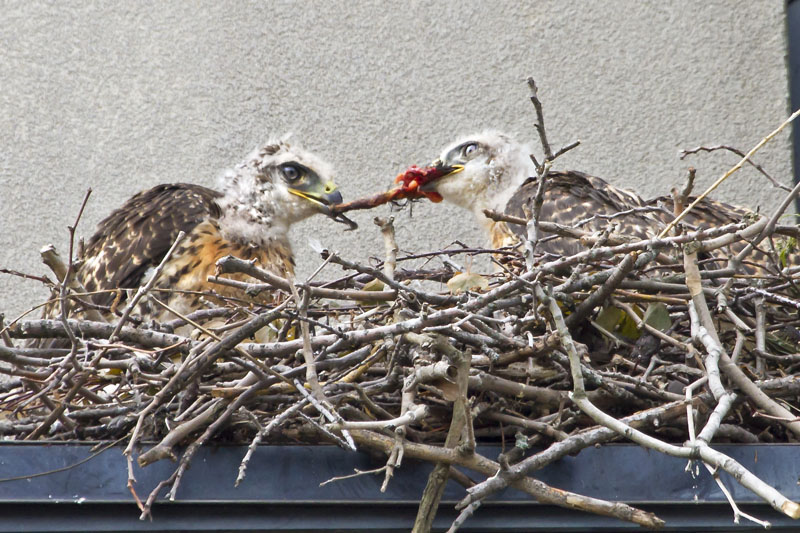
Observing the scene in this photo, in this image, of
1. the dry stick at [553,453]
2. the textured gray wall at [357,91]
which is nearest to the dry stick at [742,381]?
the dry stick at [553,453]

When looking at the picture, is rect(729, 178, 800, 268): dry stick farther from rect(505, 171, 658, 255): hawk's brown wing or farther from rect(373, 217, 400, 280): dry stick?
rect(505, 171, 658, 255): hawk's brown wing

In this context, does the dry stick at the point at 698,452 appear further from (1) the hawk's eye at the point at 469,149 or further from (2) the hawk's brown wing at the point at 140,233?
(1) the hawk's eye at the point at 469,149

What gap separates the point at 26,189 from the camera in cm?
455

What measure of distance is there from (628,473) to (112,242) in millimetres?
2236

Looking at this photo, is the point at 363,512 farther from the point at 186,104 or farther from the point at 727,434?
the point at 186,104

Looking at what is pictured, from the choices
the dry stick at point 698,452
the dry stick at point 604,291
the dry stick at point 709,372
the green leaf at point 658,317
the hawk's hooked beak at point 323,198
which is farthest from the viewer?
the hawk's hooked beak at point 323,198

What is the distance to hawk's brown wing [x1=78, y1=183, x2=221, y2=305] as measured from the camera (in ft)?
12.0

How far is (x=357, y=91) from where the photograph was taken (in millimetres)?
4637

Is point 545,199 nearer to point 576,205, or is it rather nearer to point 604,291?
point 576,205

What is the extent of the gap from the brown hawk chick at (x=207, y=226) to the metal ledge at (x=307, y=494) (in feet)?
4.22

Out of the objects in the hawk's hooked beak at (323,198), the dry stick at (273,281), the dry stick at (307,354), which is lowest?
the dry stick at (307,354)

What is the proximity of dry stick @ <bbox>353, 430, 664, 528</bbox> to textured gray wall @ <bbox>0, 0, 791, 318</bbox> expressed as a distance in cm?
266

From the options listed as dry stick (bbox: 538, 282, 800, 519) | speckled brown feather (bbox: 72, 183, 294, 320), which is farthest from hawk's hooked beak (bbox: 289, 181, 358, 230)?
dry stick (bbox: 538, 282, 800, 519)

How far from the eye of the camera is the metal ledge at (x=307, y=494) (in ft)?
6.82
